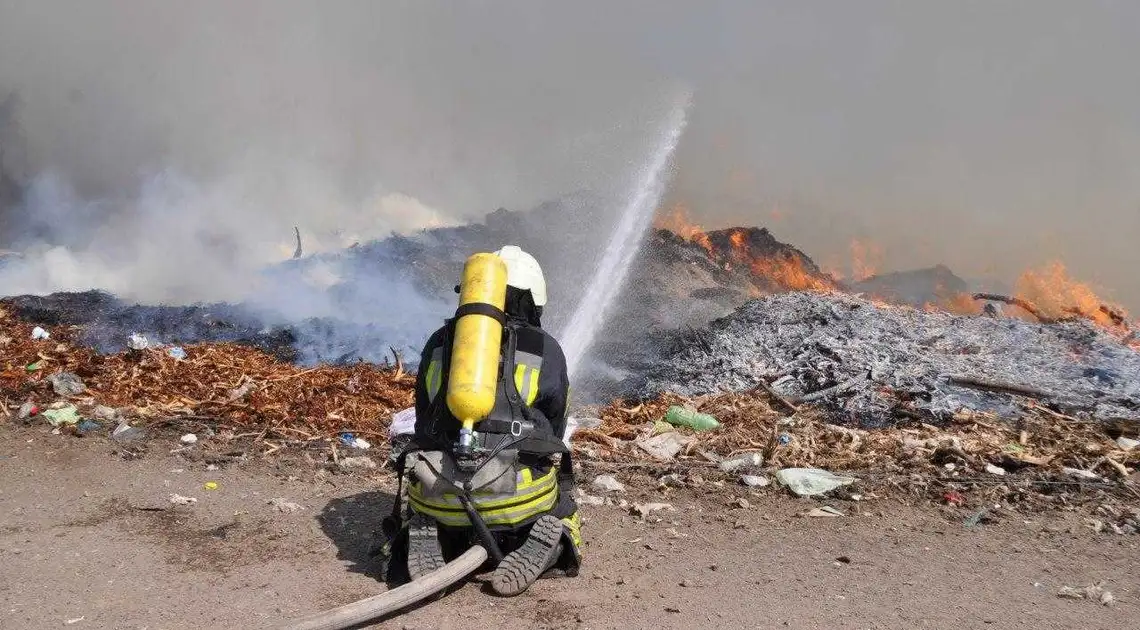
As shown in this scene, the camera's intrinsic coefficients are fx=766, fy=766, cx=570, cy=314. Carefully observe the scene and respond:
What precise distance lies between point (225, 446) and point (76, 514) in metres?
1.79

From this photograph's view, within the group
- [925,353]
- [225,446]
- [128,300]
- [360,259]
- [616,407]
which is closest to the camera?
[225,446]

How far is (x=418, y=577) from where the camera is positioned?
13.6 feet

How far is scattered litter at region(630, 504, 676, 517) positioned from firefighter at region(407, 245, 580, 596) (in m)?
1.60

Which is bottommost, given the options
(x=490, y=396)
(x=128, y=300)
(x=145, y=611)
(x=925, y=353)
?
(x=145, y=611)

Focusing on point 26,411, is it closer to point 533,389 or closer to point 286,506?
point 286,506

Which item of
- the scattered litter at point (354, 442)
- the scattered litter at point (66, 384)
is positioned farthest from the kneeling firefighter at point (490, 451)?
the scattered litter at point (66, 384)

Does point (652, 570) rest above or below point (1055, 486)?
below

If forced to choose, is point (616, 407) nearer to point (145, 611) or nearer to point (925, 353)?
point (925, 353)

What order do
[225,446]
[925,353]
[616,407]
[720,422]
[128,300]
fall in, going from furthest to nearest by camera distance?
[128,300] → [925,353] → [616,407] → [720,422] → [225,446]

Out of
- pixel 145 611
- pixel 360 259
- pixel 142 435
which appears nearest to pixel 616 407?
pixel 142 435

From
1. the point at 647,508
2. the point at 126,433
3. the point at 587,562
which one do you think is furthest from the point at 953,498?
the point at 126,433

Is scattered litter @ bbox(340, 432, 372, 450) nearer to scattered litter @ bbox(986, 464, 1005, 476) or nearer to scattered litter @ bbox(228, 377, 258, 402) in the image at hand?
scattered litter @ bbox(228, 377, 258, 402)

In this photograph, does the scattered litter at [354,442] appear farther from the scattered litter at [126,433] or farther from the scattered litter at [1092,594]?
the scattered litter at [1092,594]

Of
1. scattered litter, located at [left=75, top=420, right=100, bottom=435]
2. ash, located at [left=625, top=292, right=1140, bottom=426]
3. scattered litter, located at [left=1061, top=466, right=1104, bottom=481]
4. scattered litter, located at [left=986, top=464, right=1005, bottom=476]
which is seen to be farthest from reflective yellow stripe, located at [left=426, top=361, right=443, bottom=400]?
ash, located at [left=625, top=292, right=1140, bottom=426]
